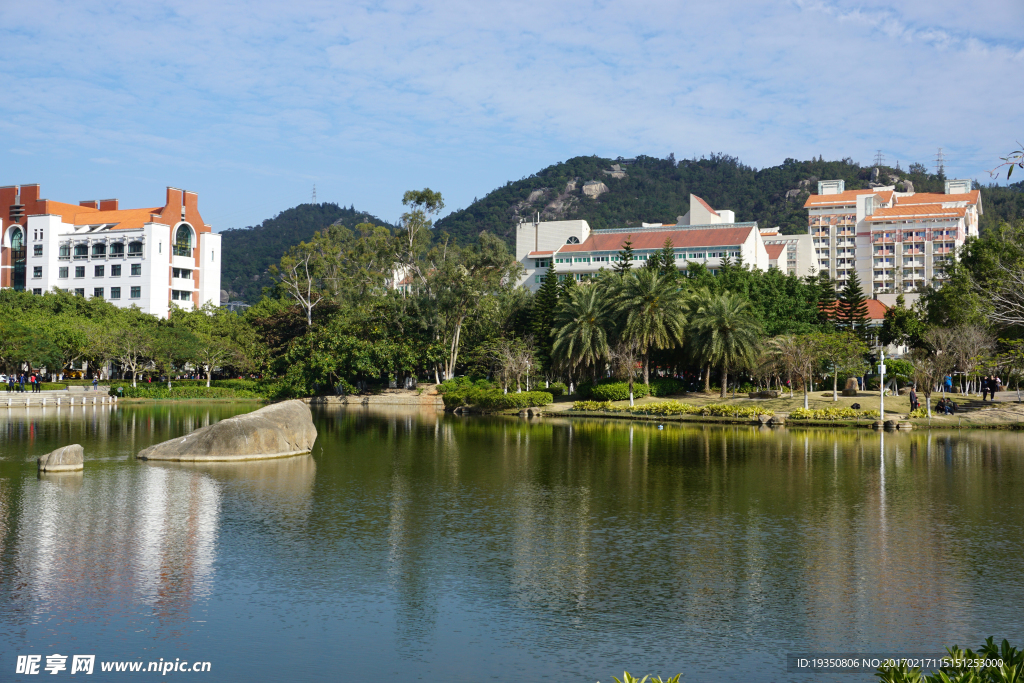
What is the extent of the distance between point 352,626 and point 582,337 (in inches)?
1831

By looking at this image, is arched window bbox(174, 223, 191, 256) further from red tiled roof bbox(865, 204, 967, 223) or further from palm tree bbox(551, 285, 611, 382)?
red tiled roof bbox(865, 204, 967, 223)

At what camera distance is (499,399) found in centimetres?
5750

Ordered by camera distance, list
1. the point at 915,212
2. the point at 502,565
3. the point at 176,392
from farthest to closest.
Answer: the point at 915,212 → the point at 176,392 → the point at 502,565

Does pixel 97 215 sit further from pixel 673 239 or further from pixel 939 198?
pixel 939 198

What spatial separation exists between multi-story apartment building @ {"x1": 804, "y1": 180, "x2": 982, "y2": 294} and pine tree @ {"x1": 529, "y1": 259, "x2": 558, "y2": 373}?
252 ft

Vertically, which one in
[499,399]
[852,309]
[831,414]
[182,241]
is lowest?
[831,414]

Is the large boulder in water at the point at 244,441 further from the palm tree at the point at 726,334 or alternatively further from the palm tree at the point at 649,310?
the palm tree at the point at 726,334

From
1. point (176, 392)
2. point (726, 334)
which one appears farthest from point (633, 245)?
point (176, 392)

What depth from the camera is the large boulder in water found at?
28.6 meters

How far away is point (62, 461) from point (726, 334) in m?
42.4

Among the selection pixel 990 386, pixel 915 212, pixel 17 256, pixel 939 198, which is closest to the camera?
pixel 990 386

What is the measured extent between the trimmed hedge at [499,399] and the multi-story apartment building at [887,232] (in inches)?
3398

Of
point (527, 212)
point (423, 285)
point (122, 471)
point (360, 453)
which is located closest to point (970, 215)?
point (527, 212)

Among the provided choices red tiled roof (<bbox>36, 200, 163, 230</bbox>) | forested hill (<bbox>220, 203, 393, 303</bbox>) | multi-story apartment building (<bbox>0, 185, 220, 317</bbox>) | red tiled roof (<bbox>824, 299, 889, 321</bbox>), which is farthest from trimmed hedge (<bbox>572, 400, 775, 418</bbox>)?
forested hill (<bbox>220, 203, 393, 303</bbox>)
